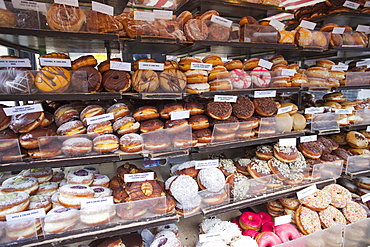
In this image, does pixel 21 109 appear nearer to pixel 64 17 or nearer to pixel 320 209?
pixel 64 17

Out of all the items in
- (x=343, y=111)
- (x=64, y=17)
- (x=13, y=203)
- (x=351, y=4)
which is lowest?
(x=13, y=203)

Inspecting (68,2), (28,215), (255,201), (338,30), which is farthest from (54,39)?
(338,30)

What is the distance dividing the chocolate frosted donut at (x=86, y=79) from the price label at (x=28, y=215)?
1084 millimetres

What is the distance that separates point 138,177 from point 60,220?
2.41 feet

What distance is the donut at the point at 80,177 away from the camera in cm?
216

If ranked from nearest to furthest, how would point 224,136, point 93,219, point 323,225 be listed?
1. point 93,219
2. point 224,136
3. point 323,225

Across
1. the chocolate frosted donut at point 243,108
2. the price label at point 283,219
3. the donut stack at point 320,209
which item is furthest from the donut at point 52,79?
the donut stack at point 320,209

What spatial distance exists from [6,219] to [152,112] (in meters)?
1.51

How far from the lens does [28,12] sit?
175cm

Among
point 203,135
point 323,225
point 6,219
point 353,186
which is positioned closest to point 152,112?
point 203,135

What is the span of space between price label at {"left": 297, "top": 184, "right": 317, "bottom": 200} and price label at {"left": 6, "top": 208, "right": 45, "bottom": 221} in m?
2.81

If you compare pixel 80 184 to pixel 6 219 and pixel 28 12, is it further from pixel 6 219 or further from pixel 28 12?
pixel 28 12

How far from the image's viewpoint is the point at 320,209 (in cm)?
280

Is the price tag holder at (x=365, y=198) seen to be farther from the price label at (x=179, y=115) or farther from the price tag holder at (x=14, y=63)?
the price tag holder at (x=14, y=63)
